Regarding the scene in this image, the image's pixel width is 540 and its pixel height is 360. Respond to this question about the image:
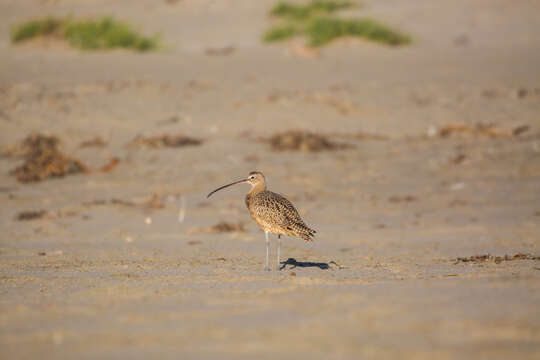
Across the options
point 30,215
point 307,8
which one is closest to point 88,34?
point 307,8

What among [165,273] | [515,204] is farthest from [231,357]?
[515,204]

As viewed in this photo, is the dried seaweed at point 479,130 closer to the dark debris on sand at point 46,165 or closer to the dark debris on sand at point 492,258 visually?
the dark debris on sand at point 46,165

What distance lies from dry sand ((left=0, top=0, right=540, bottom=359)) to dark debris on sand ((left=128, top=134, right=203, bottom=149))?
0.27 metres

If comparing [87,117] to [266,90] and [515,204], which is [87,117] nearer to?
[266,90]

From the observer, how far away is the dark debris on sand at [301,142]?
1465 cm

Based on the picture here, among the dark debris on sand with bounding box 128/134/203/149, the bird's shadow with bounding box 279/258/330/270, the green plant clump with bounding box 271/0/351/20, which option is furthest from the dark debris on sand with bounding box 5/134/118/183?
the green plant clump with bounding box 271/0/351/20

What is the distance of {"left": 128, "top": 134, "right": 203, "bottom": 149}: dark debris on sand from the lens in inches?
585

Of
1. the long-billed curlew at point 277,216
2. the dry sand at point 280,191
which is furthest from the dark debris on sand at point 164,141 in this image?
the long-billed curlew at point 277,216

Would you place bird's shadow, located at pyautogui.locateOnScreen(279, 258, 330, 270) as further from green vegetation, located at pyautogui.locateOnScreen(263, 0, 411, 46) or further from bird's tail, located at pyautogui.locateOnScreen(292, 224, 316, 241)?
green vegetation, located at pyautogui.locateOnScreen(263, 0, 411, 46)

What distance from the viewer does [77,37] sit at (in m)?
21.2

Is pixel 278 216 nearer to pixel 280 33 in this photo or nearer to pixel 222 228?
pixel 222 228

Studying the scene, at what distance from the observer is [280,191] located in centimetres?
1274

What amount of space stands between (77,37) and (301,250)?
529 inches

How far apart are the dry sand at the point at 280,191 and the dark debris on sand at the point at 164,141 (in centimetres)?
27
